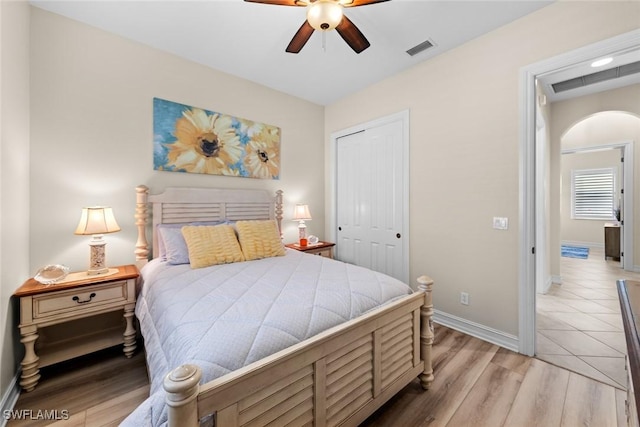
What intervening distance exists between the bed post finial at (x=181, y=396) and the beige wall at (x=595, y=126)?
4.90 metres

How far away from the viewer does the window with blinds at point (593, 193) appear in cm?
618

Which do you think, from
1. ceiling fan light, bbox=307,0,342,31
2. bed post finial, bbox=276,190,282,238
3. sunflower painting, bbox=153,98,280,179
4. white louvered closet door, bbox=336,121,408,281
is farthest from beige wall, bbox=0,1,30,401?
white louvered closet door, bbox=336,121,408,281

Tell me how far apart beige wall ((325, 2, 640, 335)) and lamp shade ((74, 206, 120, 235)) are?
2.91 meters

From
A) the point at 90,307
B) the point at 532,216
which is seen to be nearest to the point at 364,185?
the point at 532,216

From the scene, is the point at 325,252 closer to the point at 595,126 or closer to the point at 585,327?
the point at 585,327

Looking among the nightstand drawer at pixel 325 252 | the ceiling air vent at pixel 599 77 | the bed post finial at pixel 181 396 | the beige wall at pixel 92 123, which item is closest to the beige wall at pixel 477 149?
the nightstand drawer at pixel 325 252

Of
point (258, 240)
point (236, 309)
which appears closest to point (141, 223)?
point (258, 240)

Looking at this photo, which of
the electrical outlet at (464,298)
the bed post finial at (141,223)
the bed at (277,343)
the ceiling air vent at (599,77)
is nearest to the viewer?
the bed at (277,343)

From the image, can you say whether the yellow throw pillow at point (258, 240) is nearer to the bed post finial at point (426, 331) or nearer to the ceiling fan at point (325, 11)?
the bed post finial at point (426, 331)

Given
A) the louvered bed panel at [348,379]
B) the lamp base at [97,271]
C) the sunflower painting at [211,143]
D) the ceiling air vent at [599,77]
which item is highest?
the ceiling air vent at [599,77]

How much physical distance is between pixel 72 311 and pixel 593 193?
32.0ft

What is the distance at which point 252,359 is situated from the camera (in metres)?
1.05

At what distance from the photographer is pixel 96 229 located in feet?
6.55

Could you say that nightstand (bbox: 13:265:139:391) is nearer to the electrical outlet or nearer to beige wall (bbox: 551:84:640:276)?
the electrical outlet
